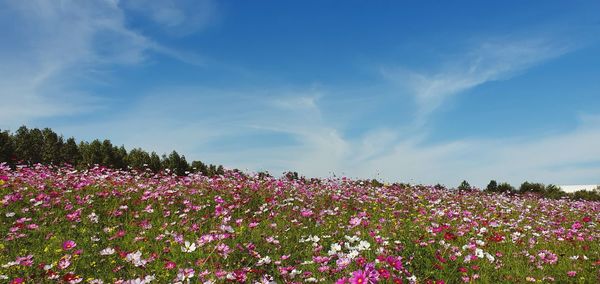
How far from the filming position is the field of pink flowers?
559 centimetres

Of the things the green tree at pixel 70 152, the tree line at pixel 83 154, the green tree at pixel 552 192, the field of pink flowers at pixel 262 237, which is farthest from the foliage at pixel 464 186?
the green tree at pixel 70 152

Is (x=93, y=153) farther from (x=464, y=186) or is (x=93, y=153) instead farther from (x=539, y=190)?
(x=539, y=190)

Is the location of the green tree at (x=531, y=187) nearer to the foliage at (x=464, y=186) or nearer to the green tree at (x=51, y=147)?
the foliage at (x=464, y=186)

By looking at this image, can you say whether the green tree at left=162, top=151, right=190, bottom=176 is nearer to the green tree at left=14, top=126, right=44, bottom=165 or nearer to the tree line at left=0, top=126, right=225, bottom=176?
the tree line at left=0, top=126, right=225, bottom=176

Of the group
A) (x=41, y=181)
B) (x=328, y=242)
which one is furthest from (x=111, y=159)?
(x=328, y=242)

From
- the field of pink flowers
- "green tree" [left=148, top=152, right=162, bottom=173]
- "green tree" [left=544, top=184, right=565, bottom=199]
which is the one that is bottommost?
the field of pink flowers

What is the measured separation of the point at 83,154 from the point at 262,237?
21632mm

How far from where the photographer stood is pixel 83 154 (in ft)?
86.2

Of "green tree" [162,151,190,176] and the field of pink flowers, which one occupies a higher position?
"green tree" [162,151,190,176]

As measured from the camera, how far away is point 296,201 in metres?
11.4

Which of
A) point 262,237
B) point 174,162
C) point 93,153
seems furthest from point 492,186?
point 93,153

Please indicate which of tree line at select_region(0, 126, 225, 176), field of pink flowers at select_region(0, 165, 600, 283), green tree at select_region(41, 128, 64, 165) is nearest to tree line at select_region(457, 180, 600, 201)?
field of pink flowers at select_region(0, 165, 600, 283)

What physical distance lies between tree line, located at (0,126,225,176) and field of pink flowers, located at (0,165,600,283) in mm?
12916

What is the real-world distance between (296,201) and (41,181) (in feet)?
20.1
